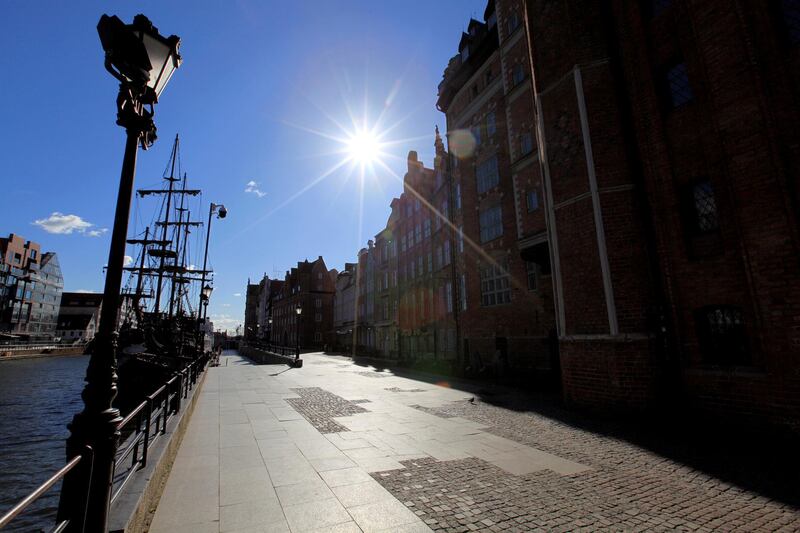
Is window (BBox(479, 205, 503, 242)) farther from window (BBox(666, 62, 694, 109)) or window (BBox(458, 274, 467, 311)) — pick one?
window (BBox(666, 62, 694, 109))

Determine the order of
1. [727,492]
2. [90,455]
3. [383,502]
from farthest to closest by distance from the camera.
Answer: [727,492], [383,502], [90,455]

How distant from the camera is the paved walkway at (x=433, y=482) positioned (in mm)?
4340

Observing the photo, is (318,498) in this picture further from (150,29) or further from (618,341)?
(618,341)

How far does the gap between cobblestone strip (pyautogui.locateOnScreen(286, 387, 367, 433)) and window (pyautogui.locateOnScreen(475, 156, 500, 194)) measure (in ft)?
48.1

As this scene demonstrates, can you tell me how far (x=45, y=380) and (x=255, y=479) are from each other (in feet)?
125

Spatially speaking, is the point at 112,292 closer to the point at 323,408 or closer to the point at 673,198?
the point at 323,408

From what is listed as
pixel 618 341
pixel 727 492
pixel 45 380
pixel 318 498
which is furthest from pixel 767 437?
pixel 45 380

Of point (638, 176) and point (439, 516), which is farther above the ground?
point (638, 176)

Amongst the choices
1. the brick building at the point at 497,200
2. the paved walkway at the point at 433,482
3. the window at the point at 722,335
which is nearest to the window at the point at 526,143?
the brick building at the point at 497,200

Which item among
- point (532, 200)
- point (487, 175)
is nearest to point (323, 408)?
point (532, 200)

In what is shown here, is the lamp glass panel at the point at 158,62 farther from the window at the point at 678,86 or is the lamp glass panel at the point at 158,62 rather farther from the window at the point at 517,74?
the window at the point at 517,74

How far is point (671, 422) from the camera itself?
30.2 ft

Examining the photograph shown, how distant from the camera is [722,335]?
9086 mm

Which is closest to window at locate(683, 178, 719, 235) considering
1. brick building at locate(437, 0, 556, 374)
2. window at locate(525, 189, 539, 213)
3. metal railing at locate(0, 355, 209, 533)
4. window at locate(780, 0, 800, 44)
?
window at locate(780, 0, 800, 44)
